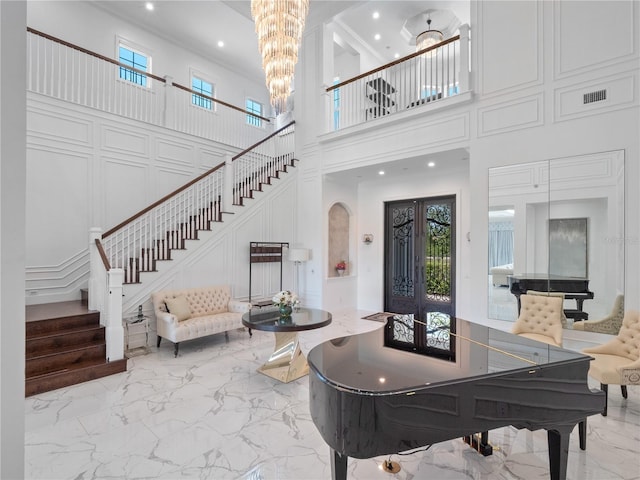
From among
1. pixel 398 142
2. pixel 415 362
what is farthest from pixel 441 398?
pixel 398 142

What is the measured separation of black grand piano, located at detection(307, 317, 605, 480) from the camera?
1.69m

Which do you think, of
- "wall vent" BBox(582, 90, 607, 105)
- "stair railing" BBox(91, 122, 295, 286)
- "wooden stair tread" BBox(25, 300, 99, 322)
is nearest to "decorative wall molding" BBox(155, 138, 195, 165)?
"stair railing" BBox(91, 122, 295, 286)

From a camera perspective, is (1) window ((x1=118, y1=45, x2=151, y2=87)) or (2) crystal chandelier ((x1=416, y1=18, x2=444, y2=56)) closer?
(1) window ((x1=118, y1=45, x2=151, y2=87))

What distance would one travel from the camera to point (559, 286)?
4.56 meters

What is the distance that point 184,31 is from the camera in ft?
25.7

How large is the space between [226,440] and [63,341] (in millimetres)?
2831

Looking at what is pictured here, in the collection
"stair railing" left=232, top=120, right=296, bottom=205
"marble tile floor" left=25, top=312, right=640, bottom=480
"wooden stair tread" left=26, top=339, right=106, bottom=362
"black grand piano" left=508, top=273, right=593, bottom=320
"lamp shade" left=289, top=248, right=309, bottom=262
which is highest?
"stair railing" left=232, top=120, right=296, bottom=205

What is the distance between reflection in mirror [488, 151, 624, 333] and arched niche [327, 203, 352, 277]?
361cm

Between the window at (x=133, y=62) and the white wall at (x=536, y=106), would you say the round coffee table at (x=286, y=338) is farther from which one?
the window at (x=133, y=62)

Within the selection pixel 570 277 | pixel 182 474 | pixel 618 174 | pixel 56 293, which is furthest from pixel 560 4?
pixel 56 293

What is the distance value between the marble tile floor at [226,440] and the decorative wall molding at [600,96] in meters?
3.51

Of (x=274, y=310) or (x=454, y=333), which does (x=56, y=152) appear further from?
(x=454, y=333)

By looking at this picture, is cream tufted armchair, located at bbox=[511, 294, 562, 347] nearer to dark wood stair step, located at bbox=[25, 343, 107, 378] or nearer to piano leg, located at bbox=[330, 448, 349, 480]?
piano leg, located at bbox=[330, 448, 349, 480]

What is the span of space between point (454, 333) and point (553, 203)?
308 centimetres
